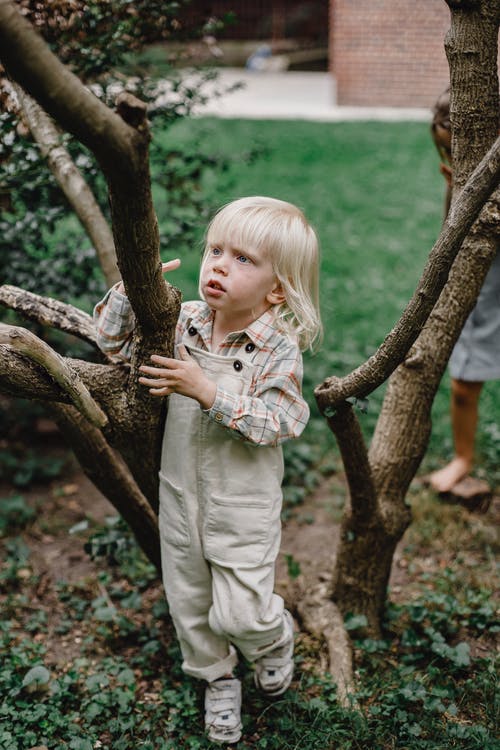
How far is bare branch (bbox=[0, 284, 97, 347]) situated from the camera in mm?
1978

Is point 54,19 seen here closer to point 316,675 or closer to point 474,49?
point 474,49

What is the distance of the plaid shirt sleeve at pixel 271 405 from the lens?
1.85m

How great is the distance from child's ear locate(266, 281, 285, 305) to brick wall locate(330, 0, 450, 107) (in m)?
5.80

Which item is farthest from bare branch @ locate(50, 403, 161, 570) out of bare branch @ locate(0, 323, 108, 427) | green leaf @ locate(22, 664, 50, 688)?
green leaf @ locate(22, 664, 50, 688)

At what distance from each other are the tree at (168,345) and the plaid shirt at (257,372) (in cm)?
9

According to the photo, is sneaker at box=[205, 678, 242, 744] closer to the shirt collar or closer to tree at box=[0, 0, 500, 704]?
tree at box=[0, 0, 500, 704]

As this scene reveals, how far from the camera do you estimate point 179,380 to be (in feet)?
5.96

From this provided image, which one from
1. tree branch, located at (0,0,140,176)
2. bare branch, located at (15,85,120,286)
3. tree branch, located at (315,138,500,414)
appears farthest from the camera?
bare branch, located at (15,85,120,286)

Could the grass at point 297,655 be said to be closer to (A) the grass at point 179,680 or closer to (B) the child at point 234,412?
(A) the grass at point 179,680

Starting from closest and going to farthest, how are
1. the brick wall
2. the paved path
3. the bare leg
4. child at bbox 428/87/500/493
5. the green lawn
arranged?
child at bbox 428/87/500/493, the bare leg, the green lawn, the brick wall, the paved path

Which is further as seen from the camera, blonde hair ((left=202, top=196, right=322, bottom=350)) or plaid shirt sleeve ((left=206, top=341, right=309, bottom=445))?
blonde hair ((left=202, top=196, right=322, bottom=350))

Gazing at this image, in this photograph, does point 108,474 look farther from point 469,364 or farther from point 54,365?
point 469,364

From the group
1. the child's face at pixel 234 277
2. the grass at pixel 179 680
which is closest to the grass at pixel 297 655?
the grass at pixel 179 680

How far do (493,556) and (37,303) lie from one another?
202cm
